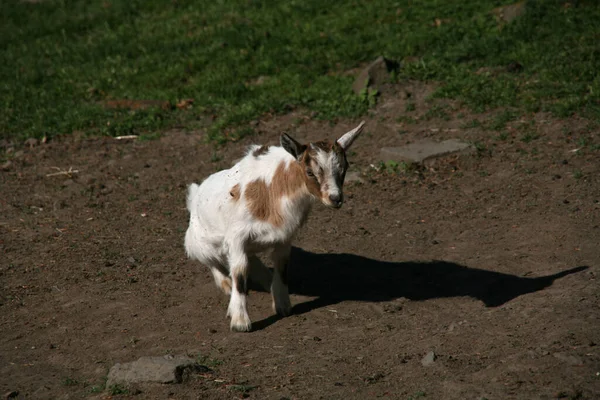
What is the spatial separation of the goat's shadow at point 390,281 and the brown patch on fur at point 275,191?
1015mm

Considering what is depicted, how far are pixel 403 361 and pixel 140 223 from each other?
15.8 ft

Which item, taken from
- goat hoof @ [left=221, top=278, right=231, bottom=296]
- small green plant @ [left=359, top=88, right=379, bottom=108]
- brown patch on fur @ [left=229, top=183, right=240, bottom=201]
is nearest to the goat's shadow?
goat hoof @ [left=221, top=278, right=231, bottom=296]

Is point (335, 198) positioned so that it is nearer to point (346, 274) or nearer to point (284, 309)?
point (284, 309)

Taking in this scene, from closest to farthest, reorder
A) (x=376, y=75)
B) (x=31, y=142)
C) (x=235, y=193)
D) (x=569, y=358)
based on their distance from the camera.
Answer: (x=569, y=358), (x=235, y=193), (x=31, y=142), (x=376, y=75)

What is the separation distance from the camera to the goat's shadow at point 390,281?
744 cm

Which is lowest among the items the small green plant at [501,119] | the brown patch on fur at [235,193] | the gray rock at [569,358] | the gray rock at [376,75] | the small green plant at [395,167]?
the small green plant at [395,167]

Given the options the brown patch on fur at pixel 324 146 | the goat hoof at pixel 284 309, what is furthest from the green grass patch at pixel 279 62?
the brown patch on fur at pixel 324 146

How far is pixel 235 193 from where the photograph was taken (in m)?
7.24

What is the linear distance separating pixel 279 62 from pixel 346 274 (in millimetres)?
6400

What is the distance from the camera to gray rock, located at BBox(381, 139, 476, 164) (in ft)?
34.3

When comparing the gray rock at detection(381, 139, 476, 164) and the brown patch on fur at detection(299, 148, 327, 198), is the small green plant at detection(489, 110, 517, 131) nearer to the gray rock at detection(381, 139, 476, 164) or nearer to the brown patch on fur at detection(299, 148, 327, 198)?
the gray rock at detection(381, 139, 476, 164)

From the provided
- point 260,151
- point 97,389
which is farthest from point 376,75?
point 97,389

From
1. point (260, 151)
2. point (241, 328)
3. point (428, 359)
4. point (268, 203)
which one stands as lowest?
point (241, 328)

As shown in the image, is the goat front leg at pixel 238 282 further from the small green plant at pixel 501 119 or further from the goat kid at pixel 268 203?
the small green plant at pixel 501 119
